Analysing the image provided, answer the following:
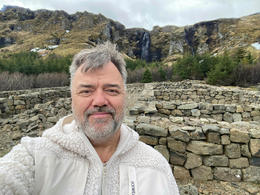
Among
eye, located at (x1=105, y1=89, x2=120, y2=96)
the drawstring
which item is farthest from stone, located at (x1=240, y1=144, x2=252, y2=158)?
→ eye, located at (x1=105, y1=89, x2=120, y2=96)

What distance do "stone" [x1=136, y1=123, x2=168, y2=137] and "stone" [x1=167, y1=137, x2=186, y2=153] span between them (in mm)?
164

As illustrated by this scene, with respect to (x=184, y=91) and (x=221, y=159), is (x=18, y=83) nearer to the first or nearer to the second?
(x=184, y=91)

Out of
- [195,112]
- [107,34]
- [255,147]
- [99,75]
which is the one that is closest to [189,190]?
[255,147]

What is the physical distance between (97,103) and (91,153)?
1.38ft

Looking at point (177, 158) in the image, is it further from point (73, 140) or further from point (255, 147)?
point (73, 140)

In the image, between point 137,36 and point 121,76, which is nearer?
point 121,76

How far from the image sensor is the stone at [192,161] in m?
2.88

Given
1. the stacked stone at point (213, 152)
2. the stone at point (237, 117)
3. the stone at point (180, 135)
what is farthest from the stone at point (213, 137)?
the stone at point (237, 117)

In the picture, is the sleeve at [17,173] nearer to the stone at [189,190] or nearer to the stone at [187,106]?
the stone at [189,190]

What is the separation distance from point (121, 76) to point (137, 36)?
4823 inches

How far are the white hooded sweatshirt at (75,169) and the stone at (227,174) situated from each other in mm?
2187

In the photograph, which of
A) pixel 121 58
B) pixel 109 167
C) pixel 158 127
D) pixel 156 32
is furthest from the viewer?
pixel 156 32

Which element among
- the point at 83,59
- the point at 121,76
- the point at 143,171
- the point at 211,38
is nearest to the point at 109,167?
the point at 143,171

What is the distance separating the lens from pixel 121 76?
149 centimetres
